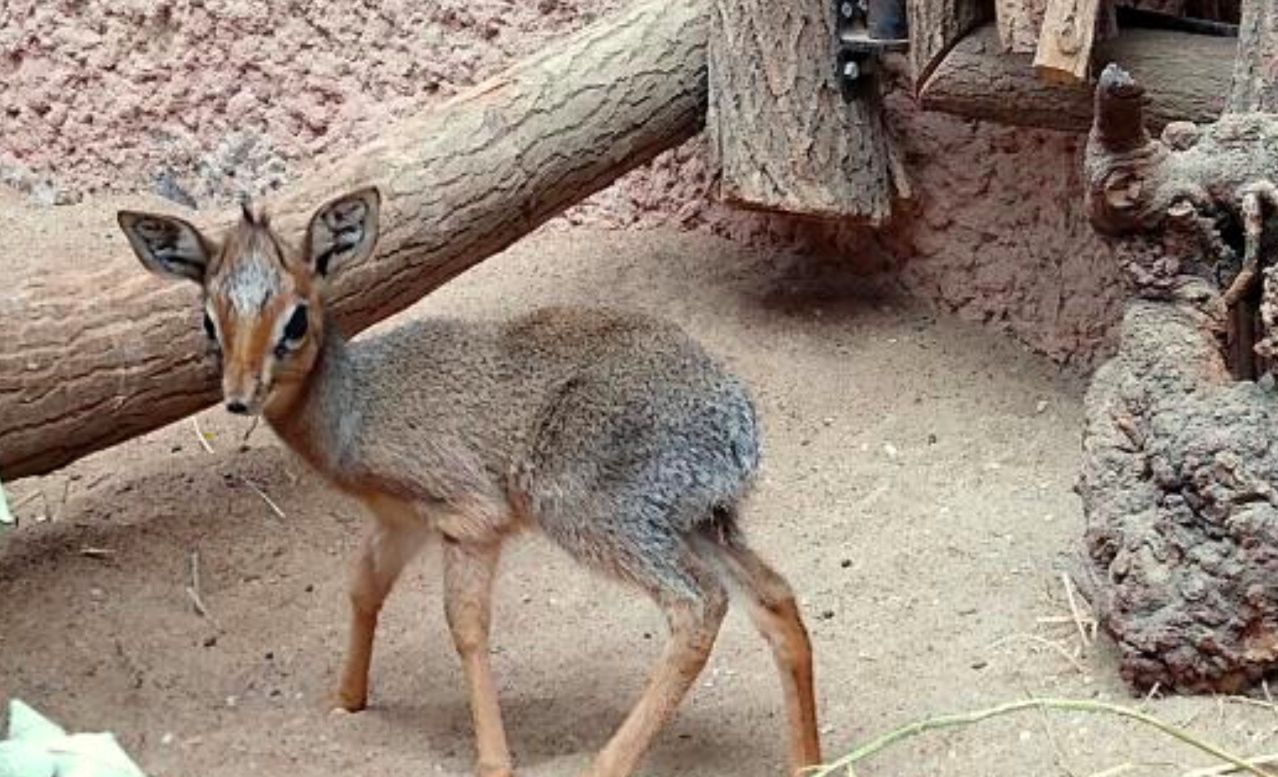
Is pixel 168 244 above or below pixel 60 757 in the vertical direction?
below

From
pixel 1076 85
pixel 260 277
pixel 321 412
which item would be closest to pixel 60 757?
pixel 260 277

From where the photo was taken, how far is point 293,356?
159 inches

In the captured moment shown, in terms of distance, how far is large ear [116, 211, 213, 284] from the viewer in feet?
13.3

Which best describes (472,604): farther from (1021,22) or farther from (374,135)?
(374,135)

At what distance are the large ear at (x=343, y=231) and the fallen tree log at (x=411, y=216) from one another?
13.6 inches

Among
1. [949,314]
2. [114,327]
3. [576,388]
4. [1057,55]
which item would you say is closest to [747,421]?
[576,388]

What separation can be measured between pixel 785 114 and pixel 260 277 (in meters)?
1.86

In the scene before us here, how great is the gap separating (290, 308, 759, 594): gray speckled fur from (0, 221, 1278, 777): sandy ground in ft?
1.56

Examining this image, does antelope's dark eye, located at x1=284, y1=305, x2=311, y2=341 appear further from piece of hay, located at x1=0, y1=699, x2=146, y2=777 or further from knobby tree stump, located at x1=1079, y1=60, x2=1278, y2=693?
piece of hay, located at x1=0, y1=699, x2=146, y2=777

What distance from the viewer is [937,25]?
201 inches

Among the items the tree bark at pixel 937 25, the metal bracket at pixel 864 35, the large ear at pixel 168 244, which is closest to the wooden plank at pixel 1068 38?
the tree bark at pixel 937 25

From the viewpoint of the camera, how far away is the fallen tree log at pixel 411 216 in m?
4.61

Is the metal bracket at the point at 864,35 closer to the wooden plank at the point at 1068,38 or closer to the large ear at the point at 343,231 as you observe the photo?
the wooden plank at the point at 1068,38

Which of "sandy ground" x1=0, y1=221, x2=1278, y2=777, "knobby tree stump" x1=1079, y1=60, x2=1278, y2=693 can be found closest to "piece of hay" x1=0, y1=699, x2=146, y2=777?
"sandy ground" x1=0, y1=221, x2=1278, y2=777
